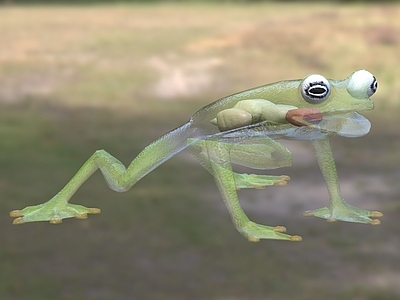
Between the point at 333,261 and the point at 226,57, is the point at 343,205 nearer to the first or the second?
the point at 333,261

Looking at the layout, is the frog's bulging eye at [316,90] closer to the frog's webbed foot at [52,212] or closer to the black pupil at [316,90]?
the black pupil at [316,90]

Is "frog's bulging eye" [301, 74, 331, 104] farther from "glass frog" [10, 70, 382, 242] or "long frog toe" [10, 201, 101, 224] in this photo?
"long frog toe" [10, 201, 101, 224]

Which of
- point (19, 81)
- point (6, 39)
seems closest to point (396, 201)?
point (19, 81)

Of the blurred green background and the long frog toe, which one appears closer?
the long frog toe

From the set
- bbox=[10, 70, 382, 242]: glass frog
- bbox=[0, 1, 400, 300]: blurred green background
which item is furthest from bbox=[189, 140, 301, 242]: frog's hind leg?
bbox=[0, 1, 400, 300]: blurred green background

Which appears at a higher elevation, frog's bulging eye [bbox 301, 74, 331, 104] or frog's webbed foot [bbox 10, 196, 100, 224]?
frog's bulging eye [bbox 301, 74, 331, 104]

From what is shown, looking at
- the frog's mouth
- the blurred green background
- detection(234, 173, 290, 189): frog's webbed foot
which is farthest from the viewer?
the blurred green background
